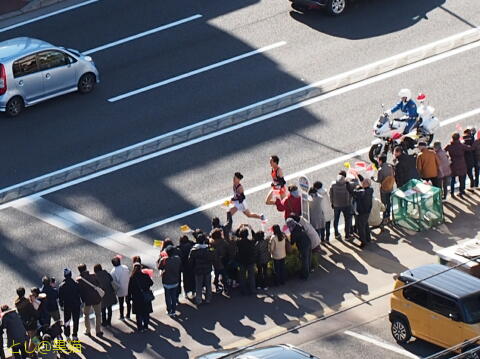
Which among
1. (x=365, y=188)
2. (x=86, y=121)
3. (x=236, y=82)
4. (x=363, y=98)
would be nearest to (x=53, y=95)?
(x=86, y=121)

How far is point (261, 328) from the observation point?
2597 cm

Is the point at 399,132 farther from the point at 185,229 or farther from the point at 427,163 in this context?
the point at 185,229

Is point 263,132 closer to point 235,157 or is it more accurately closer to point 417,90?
point 235,157

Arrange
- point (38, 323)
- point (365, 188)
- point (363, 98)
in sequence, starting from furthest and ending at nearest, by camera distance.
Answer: point (363, 98), point (365, 188), point (38, 323)

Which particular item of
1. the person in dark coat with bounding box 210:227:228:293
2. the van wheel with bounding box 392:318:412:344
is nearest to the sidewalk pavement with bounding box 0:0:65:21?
the person in dark coat with bounding box 210:227:228:293

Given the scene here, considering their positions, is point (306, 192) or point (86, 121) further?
point (86, 121)

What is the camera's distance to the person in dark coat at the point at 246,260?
27.1m

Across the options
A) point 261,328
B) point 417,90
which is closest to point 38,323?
point 261,328

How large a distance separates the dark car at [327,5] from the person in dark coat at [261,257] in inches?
529

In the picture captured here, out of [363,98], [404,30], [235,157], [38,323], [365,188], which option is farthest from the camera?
[404,30]

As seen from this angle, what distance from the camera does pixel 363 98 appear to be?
35469mm

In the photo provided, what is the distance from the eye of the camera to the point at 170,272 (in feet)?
86.6

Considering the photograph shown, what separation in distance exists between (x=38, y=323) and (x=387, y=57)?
15551 millimetres

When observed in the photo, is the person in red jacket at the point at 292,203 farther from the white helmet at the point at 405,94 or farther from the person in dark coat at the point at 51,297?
the person in dark coat at the point at 51,297
